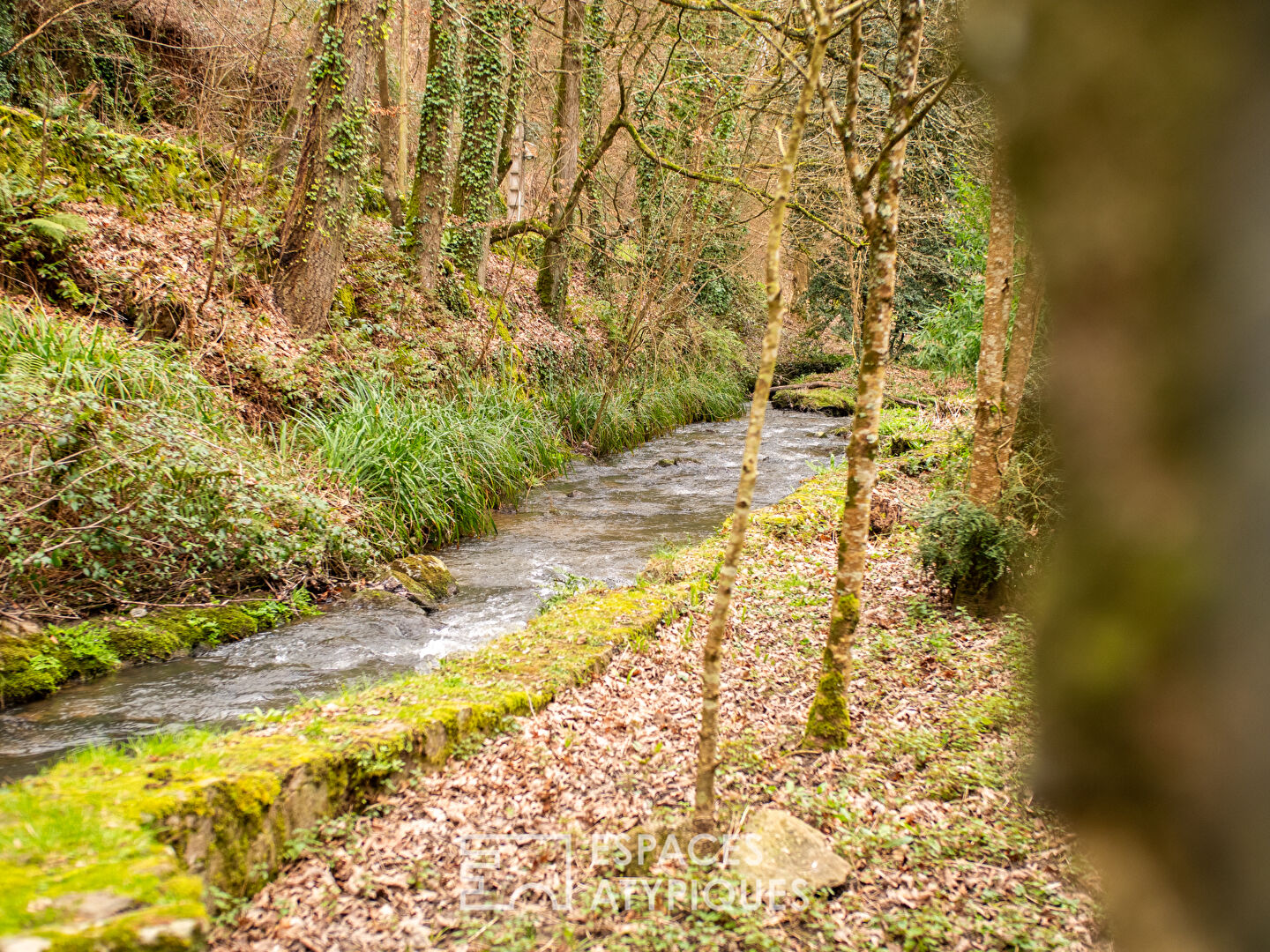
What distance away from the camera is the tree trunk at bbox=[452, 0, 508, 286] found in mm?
13062

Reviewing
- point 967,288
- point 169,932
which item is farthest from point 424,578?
point 967,288

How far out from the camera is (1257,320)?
0.66 metres

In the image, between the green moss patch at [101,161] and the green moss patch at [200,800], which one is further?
the green moss patch at [101,161]

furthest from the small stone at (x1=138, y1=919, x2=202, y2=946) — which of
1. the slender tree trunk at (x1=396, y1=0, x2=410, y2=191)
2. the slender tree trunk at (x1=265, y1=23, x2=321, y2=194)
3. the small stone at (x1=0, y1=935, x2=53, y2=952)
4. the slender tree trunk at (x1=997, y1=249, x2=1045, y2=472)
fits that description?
the slender tree trunk at (x1=396, y1=0, x2=410, y2=191)

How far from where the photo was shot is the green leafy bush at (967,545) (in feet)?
18.2

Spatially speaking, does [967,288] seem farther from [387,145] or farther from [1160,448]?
[1160,448]

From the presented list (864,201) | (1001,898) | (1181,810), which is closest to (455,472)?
(864,201)

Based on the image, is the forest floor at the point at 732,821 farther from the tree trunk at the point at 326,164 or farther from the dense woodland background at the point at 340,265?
the tree trunk at the point at 326,164

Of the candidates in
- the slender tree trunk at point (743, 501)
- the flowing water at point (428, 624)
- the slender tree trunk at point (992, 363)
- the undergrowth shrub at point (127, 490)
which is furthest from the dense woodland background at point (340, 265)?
the slender tree trunk at point (743, 501)

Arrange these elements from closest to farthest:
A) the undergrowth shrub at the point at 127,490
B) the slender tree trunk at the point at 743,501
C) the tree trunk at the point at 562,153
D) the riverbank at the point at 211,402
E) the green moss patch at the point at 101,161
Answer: the slender tree trunk at the point at 743,501 < the undergrowth shrub at the point at 127,490 < the riverbank at the point at 211,402 < the green moss patch at the point at 101,161 < the tree trunk at the point at 562,153

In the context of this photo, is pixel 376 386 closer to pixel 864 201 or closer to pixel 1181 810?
pixel 864 201

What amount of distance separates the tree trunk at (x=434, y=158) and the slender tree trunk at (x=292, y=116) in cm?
214

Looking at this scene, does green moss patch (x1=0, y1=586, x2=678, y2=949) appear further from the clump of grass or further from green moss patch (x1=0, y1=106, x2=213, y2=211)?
green moss patch (x1=0, y1=106, x2=213, y2=211)

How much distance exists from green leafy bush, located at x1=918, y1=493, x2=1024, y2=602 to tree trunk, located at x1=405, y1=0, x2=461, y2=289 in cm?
942
